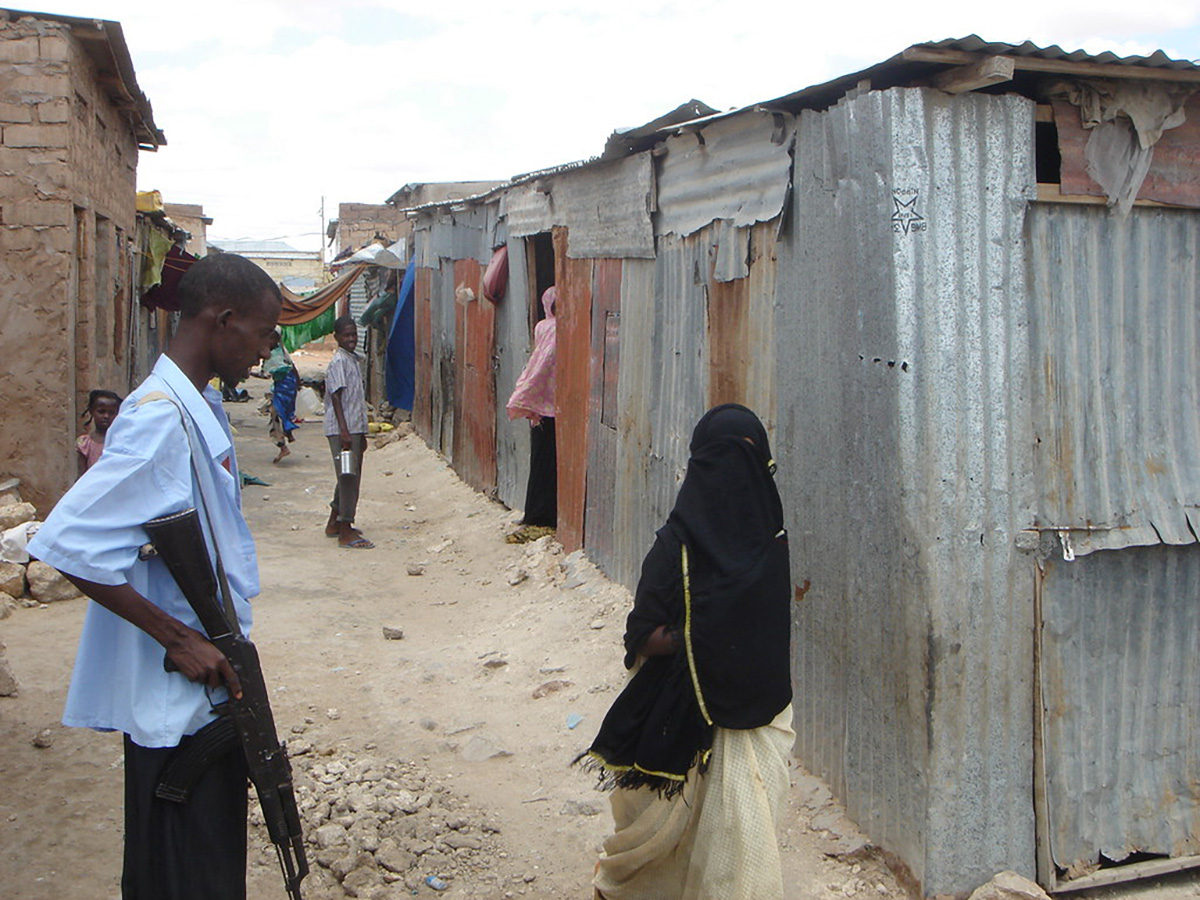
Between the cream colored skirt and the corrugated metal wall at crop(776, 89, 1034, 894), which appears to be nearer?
the cream colored skirt

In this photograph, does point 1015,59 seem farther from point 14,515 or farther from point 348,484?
point 348,484

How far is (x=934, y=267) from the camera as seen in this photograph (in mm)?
3475

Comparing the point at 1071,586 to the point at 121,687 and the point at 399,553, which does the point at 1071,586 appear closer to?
the point at 121,687

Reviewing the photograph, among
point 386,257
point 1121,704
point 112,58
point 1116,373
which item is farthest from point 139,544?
point 386,257

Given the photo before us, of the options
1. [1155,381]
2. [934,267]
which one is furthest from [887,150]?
[1155,381]

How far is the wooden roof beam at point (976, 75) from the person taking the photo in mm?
3248

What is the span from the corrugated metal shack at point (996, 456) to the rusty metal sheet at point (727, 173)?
6cm

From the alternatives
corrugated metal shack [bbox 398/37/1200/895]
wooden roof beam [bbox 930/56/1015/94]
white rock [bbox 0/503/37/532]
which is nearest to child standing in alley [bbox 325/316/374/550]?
white rock [bbox 0/503/37/532]

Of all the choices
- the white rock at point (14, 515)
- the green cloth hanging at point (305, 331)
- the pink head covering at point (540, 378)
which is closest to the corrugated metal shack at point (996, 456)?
the pink head covering at point (540, 378)

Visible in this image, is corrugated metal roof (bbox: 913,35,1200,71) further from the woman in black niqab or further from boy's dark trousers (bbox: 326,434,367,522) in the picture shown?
boy's dark trousers (bbox: 326,434,367,522)

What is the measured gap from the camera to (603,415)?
7.14 metres

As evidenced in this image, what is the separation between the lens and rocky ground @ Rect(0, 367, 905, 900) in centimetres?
388

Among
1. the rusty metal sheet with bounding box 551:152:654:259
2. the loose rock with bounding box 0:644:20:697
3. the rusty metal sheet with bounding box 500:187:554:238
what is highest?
the rusty metal sheet with bounding box 500:187:554:238

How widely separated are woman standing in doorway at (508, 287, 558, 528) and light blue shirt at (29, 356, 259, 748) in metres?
5.98
